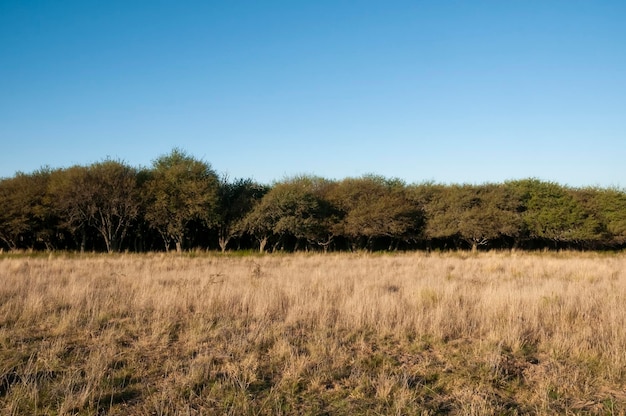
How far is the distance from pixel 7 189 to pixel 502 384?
34.8 metres

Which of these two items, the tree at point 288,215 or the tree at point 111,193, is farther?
the tree at point 288,215

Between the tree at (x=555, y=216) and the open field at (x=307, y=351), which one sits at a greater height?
the tree at (x=555, y=216)

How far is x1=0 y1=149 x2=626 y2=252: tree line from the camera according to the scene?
102 feet

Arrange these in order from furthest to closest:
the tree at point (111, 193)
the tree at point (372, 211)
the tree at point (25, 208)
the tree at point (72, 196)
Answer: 1. the tree at point (372, 211)
2. the tree at point (111, 193)
3. the tree at point (72, 196)
4. the tree at point (25, 208)

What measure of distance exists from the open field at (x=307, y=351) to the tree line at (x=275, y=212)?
21864mm

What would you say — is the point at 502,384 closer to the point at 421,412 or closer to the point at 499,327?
the point at 421,412

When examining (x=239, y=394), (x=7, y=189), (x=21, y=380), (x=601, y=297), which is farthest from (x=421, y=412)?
(x=7, y=189)

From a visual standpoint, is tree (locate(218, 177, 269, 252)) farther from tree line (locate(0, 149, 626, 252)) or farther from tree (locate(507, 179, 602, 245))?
tree (locate(507, 179, 602, 245))

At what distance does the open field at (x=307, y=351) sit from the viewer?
4594mm

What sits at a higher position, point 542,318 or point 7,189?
point 7,189

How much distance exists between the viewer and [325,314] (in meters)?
8.20

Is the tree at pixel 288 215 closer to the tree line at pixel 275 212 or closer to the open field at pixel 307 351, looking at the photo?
the tree line at pixel 275 212

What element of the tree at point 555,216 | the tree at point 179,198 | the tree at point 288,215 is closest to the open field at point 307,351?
the tree at point 179,198

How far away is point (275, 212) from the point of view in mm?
33906
